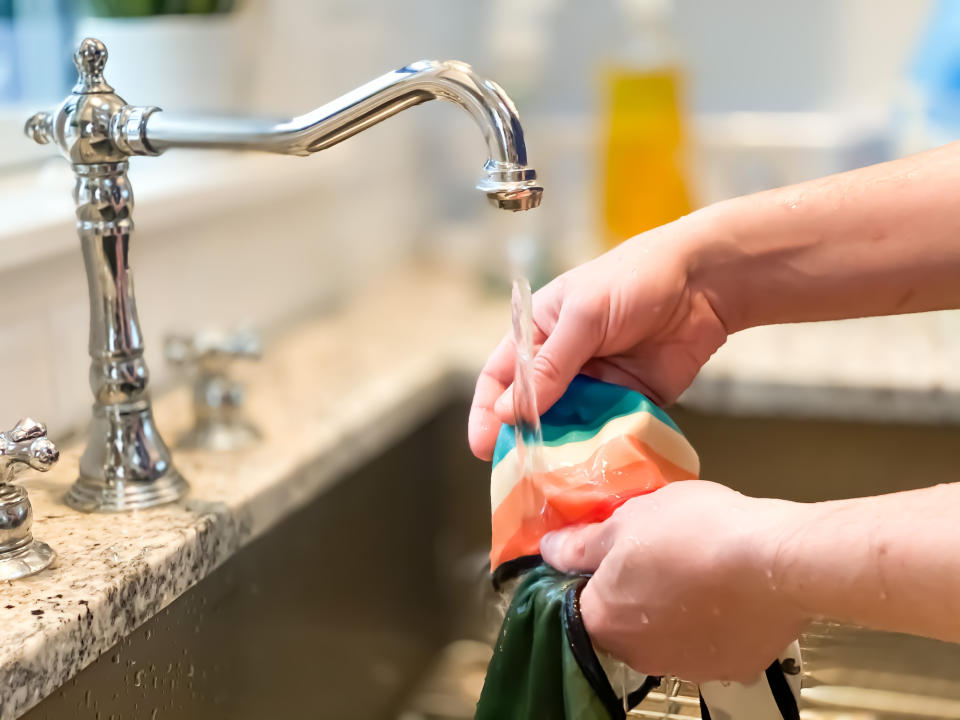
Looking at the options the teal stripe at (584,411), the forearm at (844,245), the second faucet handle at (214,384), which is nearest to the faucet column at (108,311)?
the second faucet handle at (214,384)

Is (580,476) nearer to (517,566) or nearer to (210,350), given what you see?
(517,566)

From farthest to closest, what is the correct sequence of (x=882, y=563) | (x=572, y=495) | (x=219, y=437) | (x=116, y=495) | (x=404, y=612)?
(x=404, y=612) < (x=219, y=437) < (x=116, y=495) < (x=572, y=495) < (x=882, y=563)

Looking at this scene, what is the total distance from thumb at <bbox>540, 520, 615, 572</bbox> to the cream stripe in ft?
0.11

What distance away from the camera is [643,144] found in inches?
45.4

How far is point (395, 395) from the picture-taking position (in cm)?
91

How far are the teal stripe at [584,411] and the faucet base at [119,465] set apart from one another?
0.22 meters

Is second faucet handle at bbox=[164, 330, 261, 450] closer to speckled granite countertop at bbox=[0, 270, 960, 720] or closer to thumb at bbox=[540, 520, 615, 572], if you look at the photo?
speckled granite countertop at bbox=[0, 270, 960, 720]

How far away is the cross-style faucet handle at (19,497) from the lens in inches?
21.2

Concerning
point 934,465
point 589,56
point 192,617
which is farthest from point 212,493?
point 589,56

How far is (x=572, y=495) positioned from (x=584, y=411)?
0.07 meters

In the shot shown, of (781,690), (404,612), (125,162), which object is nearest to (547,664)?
(781,690)

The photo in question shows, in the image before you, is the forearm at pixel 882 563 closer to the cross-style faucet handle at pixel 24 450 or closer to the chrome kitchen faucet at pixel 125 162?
the chrome kitchen faucet at pixel 125 162

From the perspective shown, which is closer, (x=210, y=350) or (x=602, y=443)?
(x=602, y=443)

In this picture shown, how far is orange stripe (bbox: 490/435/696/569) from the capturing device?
0.53 m
